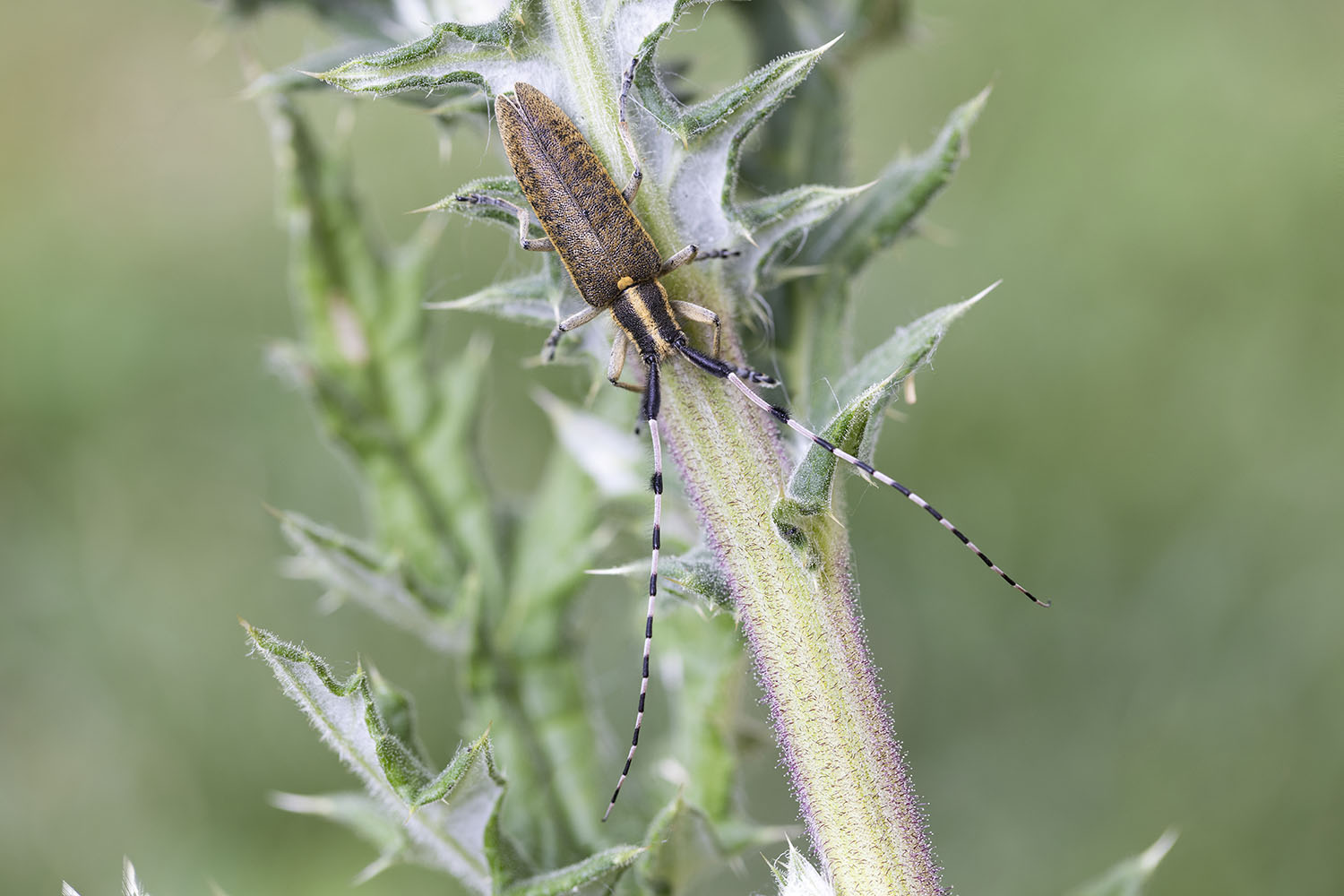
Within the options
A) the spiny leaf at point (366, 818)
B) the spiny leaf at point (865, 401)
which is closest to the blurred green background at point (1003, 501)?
the spiny leaf at point (366, 818)

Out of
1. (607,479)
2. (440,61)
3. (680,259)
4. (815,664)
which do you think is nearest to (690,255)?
(680,259)

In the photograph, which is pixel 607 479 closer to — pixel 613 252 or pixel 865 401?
pixel 613 252

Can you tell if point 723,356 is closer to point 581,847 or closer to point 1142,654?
point 581,847

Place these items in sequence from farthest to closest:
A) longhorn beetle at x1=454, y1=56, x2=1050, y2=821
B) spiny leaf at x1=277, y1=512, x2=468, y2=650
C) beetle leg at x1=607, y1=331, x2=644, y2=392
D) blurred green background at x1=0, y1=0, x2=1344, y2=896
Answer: blurred green background at x1=0, y1=0, x2=1344, y2=896 < spiny leaf at x1=277, y1=512, x2=468, y2=650 < beetle leg at x1=607, y1=331, x2=644, y2=392 < longhorn beetle at x1=454, y1=56, x2=1050, y2=821

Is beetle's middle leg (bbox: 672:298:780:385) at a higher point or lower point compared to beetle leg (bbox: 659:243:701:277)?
lower

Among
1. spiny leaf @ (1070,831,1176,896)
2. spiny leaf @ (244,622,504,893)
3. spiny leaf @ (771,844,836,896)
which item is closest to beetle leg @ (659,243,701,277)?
spiny leaf @ (244,622,504,893)

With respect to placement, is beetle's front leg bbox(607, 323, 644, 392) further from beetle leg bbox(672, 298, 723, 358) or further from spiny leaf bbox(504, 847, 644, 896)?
spiny leaf bbox(504, 847, 644, 896)

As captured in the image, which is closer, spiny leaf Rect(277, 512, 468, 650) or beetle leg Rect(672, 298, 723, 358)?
beetle leg Rect(672, 298, 723, 358)

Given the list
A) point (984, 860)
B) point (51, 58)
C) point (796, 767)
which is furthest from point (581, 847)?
point (51, 58)
